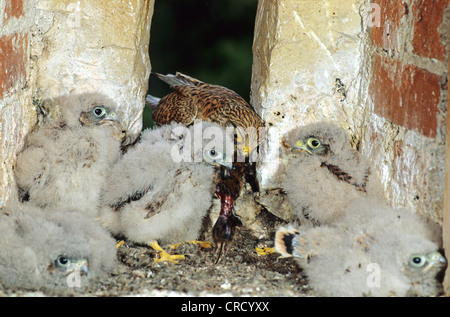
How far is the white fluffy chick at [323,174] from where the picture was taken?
11.1ft

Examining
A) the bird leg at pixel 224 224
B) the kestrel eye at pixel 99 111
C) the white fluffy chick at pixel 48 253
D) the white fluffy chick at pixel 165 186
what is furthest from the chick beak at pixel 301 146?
the white fluffy chick at pixel 48 253

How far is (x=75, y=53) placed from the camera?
3736mm

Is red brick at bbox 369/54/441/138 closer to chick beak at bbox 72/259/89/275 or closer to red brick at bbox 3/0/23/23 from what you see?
chick beak at bbox 72/259/89/275

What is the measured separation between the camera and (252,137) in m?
3.90

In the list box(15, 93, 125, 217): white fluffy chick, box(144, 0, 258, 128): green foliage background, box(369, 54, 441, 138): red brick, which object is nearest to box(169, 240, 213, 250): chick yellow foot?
box(15, 93, 125, 217): white fluffy chick

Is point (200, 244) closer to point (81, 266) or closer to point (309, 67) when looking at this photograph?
point (81, 266)

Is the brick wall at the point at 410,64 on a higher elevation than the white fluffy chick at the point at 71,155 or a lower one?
higher

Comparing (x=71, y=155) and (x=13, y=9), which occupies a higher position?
(x=13, y=9)

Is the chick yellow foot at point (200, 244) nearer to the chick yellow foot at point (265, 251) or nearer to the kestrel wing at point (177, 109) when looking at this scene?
the chick yellow foot at point (265, 251)

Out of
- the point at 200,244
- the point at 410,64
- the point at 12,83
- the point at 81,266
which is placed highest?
the point at 410,64

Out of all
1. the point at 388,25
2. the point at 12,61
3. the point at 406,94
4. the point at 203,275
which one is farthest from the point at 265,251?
the point at 12,61

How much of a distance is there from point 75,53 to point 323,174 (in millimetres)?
1827

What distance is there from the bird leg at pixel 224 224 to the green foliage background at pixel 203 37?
3.11 meters

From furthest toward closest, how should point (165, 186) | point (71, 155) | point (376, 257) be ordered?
point (71, 155) → point (165, 186) → point (376, 257)
